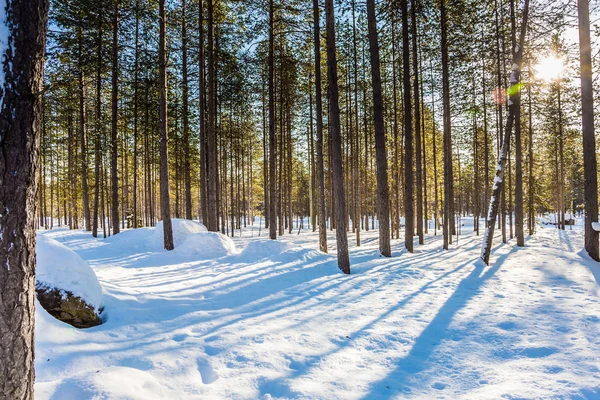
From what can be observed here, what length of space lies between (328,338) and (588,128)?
10315 millimetres

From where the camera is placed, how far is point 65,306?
3.80 m

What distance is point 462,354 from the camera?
3775mm

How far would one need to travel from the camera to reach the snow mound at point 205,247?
10047mm

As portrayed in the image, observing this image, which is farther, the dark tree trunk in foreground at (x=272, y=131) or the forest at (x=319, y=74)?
the dark tree trunk in foreground at (x=272, y=131)

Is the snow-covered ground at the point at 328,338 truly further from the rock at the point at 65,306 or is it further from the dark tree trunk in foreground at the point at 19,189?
the dark tree trunk in foreground at the point at 19,189

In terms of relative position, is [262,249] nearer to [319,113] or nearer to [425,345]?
[319,113]

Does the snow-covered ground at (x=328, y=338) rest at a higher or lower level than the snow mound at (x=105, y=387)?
lower

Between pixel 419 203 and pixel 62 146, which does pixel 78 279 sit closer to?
pixel 419 203

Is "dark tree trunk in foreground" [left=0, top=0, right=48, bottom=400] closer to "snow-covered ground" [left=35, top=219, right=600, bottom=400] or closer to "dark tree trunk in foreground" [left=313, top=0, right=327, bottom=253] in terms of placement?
"snow-covered ground" [left=35, top=219, right=600, bottom=400]

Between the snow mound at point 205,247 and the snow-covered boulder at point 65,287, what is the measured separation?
5776mm

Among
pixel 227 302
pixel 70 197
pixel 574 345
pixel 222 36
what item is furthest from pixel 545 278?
pixel 70 197

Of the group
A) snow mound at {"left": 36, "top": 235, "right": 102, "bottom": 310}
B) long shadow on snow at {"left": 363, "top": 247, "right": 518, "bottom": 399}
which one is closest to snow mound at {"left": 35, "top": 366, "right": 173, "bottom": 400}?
snow mound at {"left": 36, "top": 235, "right": 102, "bottom": 310}

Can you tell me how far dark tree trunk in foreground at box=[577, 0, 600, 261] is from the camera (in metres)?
8.55

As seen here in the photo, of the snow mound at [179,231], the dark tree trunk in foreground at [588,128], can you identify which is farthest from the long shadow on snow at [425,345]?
the snow mound at [179,231]
